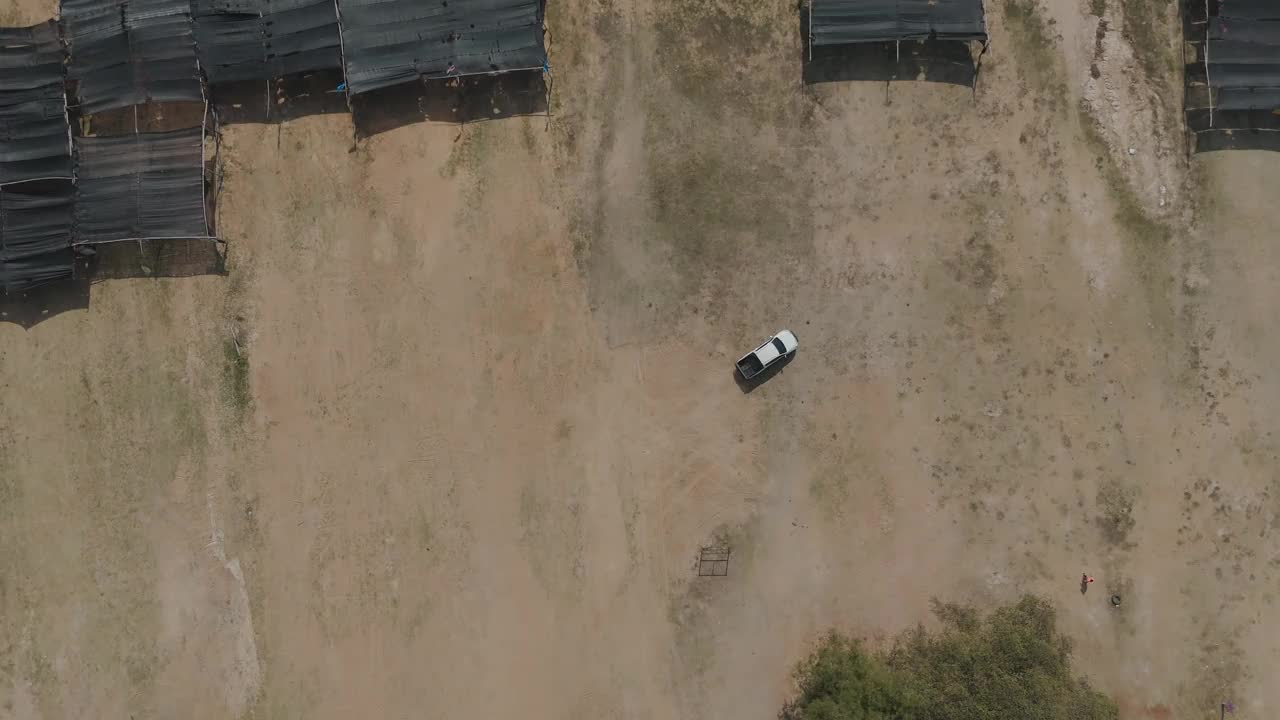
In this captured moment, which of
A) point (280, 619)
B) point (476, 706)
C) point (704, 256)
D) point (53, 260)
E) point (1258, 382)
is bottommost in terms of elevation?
point (476, 706)

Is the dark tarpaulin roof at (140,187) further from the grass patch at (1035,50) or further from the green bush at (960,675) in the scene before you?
the grass patch at (1035,50)

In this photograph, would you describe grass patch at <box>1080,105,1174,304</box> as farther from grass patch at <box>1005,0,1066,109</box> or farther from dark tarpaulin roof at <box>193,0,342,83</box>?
dark tarpaulin roof at <box>193,0,342,83</box>

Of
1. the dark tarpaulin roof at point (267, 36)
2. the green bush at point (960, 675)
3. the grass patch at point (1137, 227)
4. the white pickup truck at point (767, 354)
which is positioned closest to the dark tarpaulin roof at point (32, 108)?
the dark tarpaulin roof at point (267, 36)

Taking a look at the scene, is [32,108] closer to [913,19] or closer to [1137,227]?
[913,19]

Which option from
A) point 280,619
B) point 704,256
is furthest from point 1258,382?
point 280,619

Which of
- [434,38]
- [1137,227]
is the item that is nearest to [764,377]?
[1137,227]

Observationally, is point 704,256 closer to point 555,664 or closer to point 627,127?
point 627,127
